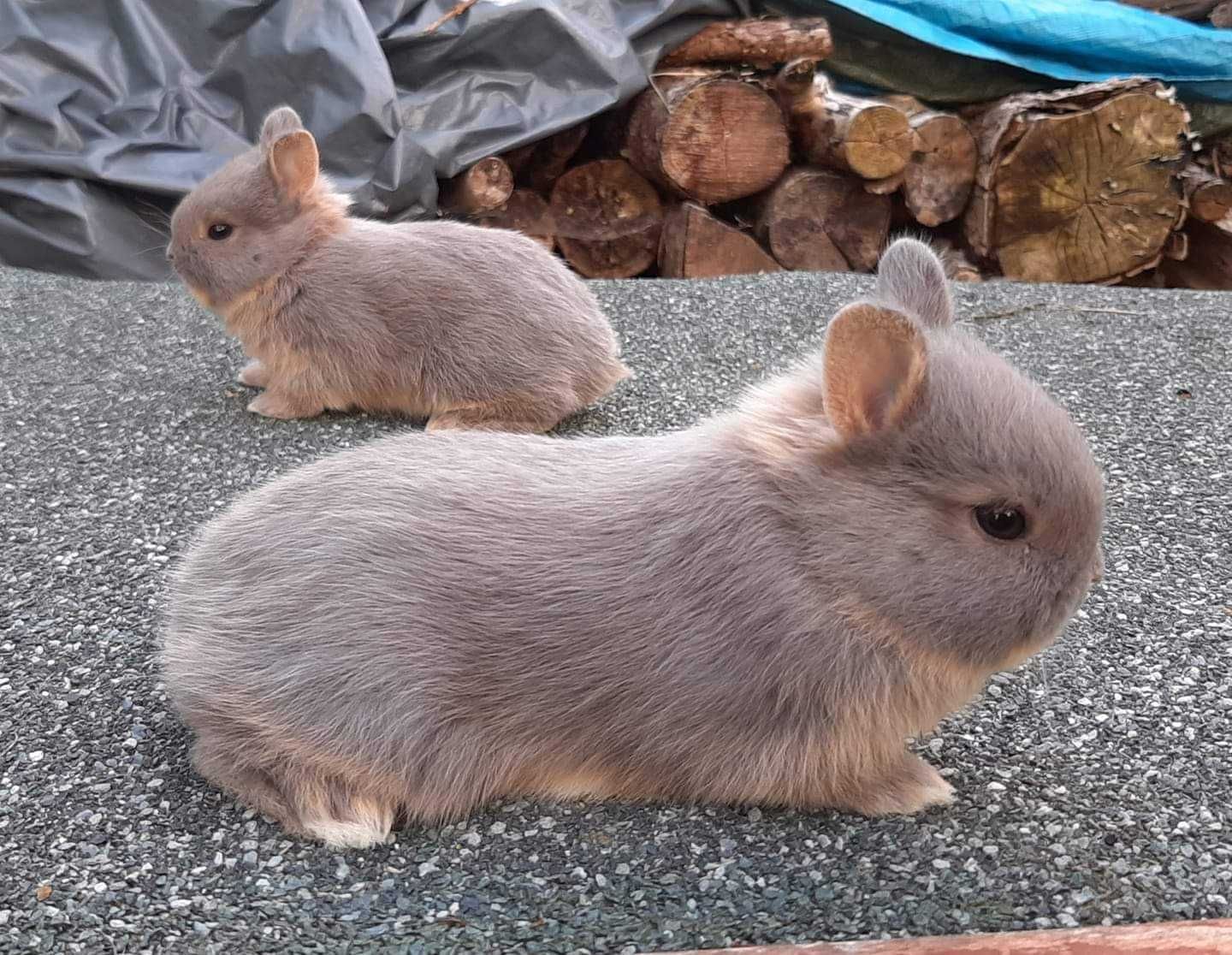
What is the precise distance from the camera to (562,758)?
6.18 feet

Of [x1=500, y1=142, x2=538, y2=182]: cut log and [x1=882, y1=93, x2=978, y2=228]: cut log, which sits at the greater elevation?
[x1=882, y1=93, x2=978, y2=228]: cut log

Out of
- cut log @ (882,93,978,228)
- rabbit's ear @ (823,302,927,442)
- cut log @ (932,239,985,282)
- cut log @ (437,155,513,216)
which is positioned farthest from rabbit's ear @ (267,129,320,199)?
cut log @ (932,239,985,282)

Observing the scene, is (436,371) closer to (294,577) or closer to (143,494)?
(143,494)

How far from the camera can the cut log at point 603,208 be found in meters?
6.51

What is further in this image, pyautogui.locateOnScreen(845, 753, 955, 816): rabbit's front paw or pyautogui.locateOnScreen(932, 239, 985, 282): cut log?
pyautogui.locateOnScreen(932, 239, 985, 282): cut log

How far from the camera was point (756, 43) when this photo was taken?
6035mm

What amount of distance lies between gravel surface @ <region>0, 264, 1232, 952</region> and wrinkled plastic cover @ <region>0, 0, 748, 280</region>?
2595 millimetres

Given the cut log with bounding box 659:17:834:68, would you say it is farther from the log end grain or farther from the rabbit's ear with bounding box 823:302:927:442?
the rabbit's ear with bounding box 823:302:927:442

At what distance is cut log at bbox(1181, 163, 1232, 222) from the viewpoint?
6023 millimetres

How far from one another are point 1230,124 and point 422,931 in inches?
247

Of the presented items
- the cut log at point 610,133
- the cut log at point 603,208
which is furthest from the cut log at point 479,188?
the cut log at point 610,133

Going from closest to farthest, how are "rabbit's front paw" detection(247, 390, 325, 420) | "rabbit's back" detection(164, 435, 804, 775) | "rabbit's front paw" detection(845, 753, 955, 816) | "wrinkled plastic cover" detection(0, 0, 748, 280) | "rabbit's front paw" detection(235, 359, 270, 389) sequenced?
"rabbit's back" detection(164, 435, 804, 775) → "rabbit's front paw" detection(845, 753, 955, 816) → "rabbit's front paw" detection(247, 390, 325, 420) → "rabbit's front paw" detection(235, 359, 270, 389) → "wrinkled plastic cover" detection(0, 0, 748, 280)

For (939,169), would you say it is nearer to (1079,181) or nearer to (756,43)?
(1079,181)

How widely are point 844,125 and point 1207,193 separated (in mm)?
2037
